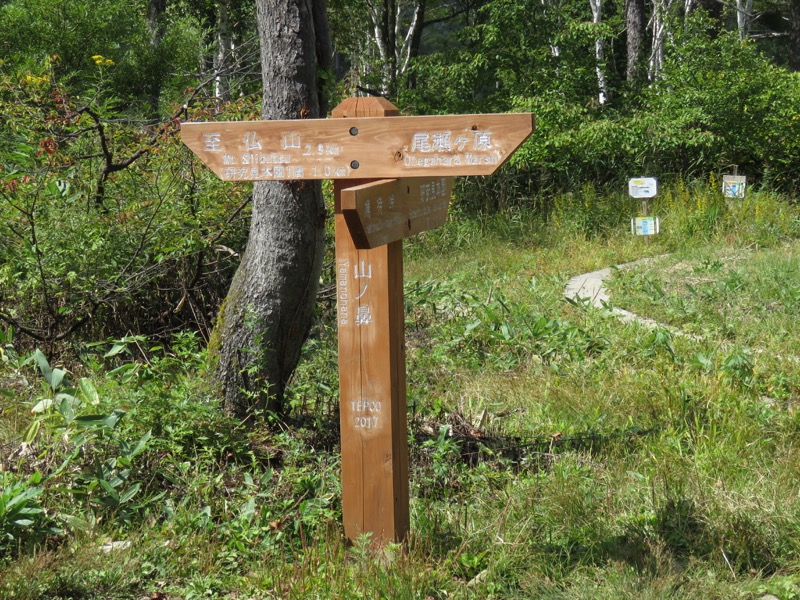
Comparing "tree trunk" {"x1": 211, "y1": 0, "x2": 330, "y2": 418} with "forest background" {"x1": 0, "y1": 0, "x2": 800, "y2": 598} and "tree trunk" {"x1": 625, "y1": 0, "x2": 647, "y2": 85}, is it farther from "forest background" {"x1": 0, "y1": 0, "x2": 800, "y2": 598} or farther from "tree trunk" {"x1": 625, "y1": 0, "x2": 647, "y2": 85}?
"tree trunk" {"x1": 625, "y1": 0, "x2": 647, "y2": 85}

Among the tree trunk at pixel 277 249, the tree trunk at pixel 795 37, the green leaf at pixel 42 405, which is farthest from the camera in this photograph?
the tree trunk at pixel 795 37

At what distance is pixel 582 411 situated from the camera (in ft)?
17.5

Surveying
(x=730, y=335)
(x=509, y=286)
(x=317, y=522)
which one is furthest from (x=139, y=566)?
(x=509, y=286)

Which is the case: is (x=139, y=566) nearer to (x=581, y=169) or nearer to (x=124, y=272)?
(x=124, y=272)

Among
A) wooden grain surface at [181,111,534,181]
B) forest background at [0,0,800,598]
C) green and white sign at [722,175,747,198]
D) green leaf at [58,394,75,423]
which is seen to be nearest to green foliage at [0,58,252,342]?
forest background at [0,0,800,598]

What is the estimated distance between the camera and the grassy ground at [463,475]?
3.65 m

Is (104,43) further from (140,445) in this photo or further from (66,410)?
(140,445)

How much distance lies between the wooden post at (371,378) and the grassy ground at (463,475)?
167 mm

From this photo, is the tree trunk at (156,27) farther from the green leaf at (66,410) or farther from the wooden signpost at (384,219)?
the wooden signpost at (384,219)

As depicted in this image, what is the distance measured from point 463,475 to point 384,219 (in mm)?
1710

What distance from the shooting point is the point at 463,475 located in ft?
15.0

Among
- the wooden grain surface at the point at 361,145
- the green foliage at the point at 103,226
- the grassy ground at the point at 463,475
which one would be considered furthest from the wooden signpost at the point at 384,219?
the green foliage at the point at 103,226

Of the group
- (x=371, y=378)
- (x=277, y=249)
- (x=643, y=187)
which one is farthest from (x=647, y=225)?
(x=371, y=378)

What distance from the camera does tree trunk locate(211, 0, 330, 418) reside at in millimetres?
4820
